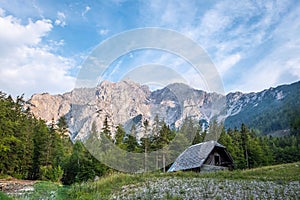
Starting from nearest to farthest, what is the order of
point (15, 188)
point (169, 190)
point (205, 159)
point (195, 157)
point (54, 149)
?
point (169, 190)
point (15, 188)
point (205, 159)
point (195, 157)
point (54, 149)

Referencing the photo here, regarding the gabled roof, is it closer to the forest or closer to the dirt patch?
the forest

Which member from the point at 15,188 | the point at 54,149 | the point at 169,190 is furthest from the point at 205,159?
the point at 54,149

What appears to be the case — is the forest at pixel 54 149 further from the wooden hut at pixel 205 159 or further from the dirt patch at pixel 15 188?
the dirt patch at pixel 15 188

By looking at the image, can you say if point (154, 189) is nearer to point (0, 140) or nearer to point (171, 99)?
point (171, 99)

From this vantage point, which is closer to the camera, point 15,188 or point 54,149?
point 15,188

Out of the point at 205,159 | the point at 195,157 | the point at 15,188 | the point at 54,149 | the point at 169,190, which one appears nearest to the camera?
the point at 169,190

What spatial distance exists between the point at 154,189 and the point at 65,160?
3033cm

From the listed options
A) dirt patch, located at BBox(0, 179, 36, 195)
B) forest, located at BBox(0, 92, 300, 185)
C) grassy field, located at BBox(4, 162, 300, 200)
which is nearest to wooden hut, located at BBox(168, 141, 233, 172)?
forest, located at BBox(0, 92, 300, 185)

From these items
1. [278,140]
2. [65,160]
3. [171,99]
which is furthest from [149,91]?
[278,140]

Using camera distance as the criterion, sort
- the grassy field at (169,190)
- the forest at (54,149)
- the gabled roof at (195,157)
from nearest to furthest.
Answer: the grassy field at (169,190), the gabled roof at (195,157), the forest at (54,149)

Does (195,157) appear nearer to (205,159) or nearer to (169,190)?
(205,159)

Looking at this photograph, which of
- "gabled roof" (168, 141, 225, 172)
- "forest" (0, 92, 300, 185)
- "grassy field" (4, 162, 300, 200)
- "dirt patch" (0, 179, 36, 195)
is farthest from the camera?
"forest" (0, 92, 300, 185)

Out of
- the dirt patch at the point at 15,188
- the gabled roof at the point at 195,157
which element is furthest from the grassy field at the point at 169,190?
the gabled roof at the point at 195,157

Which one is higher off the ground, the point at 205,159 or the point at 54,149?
the point at 54,149
